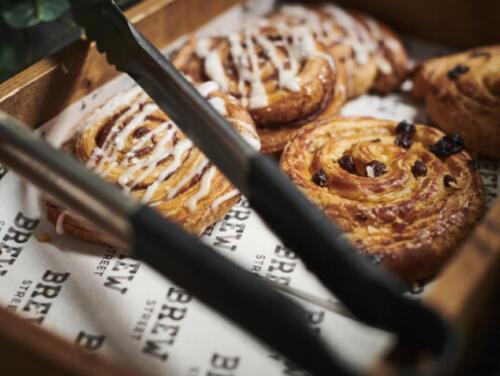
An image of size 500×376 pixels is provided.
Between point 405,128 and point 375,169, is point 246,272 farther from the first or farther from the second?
point 405,128

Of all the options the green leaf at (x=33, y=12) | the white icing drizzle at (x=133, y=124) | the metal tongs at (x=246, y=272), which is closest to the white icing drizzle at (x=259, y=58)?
the white icing drizzle at (x=133, y=124)

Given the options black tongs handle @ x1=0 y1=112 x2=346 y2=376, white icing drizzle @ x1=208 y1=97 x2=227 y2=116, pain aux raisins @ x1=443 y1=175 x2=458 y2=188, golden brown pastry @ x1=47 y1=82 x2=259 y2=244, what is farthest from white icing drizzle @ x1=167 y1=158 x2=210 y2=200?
pain aux raisins @ x1=443 y1=175 x2=458 y2=188

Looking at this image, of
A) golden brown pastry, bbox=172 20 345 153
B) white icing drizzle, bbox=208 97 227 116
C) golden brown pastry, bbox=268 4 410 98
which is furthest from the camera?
golden brown pastry, bbox=268 4 410 98

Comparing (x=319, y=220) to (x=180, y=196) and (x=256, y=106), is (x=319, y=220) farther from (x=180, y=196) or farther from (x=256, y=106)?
(x=256, y=106)

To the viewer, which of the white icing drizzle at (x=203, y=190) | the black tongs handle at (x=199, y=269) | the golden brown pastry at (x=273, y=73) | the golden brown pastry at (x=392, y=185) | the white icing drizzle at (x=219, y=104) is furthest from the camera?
the golden brown pastry at (x=273, y=73)

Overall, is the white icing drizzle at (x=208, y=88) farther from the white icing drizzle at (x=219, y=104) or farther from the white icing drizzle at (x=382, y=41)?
the white icing drizzle at (x=382, y=41)

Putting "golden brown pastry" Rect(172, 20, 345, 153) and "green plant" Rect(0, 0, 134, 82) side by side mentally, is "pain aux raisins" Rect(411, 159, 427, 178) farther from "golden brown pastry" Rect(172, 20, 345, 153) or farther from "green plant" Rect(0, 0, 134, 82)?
"green plant" Rect(0, 0, 134, 82)
